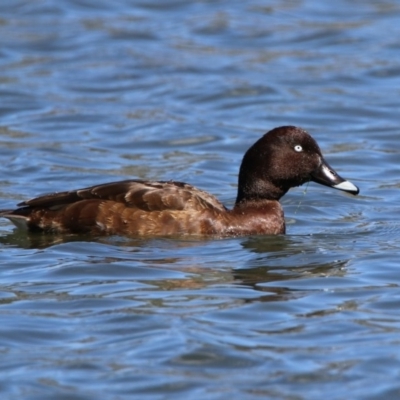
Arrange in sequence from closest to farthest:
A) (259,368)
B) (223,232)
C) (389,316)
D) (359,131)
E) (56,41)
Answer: (259,368) → (389,316) → (223,232) → (359,131) → (56,41)

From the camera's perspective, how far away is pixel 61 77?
58.0 feet

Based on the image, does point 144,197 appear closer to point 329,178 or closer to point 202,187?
point 329,178

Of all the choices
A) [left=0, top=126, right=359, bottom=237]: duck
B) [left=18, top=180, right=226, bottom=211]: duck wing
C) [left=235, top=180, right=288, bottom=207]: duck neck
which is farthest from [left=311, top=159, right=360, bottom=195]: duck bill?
[left=18, top=180, right=226, bottom=211]: duck wing

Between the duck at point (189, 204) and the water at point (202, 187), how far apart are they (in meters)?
0.15

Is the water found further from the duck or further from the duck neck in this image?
the duck neck

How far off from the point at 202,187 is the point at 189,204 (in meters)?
2.68

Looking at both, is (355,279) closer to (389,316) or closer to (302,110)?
(389,316)

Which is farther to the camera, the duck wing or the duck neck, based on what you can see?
the duck neck

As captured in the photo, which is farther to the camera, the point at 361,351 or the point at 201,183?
the point at 201,183

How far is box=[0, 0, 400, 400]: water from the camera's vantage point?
688cm

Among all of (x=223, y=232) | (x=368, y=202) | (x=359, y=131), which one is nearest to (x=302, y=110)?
(x=359, y=131)

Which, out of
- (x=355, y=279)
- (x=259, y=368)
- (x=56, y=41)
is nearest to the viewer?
(x=259, y=368)

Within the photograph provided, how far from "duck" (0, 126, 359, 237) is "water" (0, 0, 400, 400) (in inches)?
5.7

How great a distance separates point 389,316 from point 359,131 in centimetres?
735
